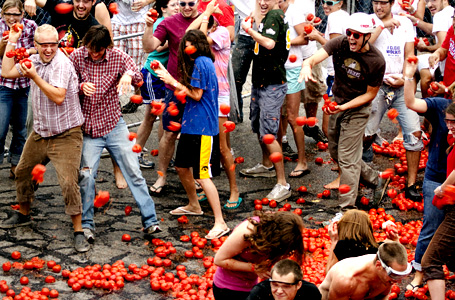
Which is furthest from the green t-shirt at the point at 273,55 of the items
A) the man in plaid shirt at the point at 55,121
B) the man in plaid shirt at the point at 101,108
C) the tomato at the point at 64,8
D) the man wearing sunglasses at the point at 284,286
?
the man wearing sunglasses at the point at 284,286

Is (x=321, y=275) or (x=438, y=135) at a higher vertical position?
(x=438, y=135)

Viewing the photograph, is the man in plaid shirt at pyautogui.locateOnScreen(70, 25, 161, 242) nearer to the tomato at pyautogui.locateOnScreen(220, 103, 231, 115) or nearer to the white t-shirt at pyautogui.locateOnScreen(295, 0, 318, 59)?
the tomato at pyautogui.locateOnScreen(220, 103, 231, 115)

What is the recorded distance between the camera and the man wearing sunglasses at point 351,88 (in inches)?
287

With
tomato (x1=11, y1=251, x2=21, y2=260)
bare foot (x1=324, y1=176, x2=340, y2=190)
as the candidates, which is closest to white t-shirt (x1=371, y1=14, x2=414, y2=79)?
bare foot (x1=324, y1=176, x2=340, y2=190)

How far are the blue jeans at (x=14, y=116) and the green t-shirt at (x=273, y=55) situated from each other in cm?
280

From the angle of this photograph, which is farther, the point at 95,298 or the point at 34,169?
the point at 34,169

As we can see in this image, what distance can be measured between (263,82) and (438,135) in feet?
Answer: 8.68

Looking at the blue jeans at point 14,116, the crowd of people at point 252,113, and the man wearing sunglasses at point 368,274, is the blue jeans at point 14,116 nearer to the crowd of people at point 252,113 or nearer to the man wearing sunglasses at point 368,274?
the crowd of people at point 252,113

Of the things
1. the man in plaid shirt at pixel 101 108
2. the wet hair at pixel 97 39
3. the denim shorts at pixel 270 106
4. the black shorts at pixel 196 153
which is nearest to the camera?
the wet hair at pixel 97 39

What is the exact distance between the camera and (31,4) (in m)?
7.96

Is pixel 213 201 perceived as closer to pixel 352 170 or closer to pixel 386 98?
pixel 352 170

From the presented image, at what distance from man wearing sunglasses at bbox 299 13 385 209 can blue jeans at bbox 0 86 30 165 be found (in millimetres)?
3435

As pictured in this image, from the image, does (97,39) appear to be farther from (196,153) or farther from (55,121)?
(196,153)

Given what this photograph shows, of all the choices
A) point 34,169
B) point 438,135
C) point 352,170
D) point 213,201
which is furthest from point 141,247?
point 438,135
